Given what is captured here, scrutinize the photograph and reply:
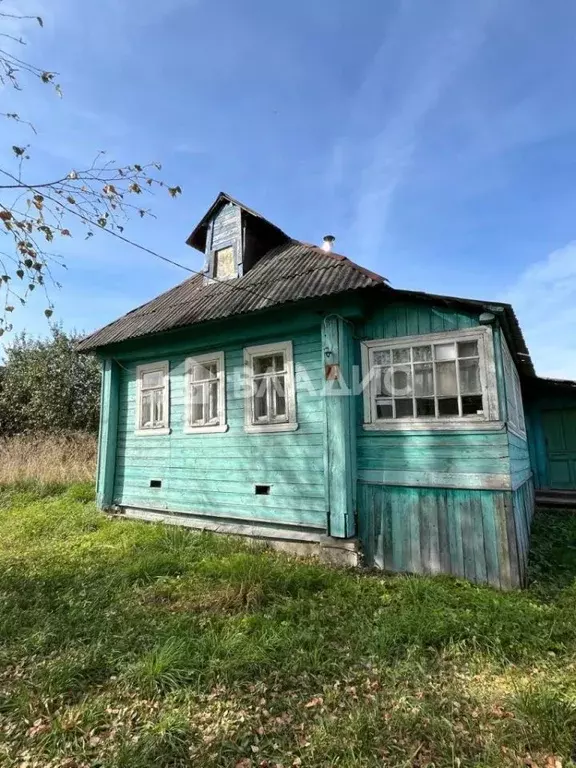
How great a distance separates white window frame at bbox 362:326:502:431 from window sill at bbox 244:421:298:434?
122 centimetres

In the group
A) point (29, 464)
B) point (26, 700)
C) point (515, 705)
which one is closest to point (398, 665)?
point (515, 705)

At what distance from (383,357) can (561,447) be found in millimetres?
8796

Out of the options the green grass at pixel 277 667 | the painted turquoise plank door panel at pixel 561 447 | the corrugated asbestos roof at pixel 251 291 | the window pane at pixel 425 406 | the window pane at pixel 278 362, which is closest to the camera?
the green grass at pixel 277 667

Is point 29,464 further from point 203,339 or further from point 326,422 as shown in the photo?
point 326,422

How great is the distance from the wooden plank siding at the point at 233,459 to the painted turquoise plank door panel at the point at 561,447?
29.3 ft

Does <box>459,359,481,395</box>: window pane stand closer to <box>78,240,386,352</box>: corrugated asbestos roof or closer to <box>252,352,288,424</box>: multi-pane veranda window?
<box>78,240,386,352</box>: corrugated asbestos roof

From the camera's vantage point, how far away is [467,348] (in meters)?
5.55

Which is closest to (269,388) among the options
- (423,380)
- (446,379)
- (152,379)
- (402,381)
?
(402,381)

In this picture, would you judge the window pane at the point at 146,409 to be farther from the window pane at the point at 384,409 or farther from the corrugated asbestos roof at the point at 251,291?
the window pane at the point at 384,409

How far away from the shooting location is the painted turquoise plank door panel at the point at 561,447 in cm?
1180

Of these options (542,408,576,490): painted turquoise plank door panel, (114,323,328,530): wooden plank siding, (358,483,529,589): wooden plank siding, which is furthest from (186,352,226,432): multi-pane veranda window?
(542,408,576,490): painted turquoise plank door panel

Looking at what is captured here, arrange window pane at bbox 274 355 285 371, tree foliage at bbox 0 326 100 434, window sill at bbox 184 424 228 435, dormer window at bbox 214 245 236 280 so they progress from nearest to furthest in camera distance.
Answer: window pane at bbox 274 355 285 371 → window sill at bbox 184 424 228 435 → dormer window at bbox 214 245 236 280 → tree foliage at bbox 0 326 100 434

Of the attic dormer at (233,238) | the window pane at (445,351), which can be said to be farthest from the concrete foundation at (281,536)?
the attic dormer at (233,238)

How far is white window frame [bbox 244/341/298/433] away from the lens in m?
6.83
